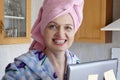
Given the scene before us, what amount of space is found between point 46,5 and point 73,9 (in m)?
0.12

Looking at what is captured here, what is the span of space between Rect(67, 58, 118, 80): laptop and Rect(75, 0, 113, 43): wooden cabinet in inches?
53.3

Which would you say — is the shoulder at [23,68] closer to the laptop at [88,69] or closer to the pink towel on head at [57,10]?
the pink towel on head at [57,10]

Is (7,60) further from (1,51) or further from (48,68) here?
(48,68)

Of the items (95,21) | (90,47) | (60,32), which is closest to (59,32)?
(60,32)

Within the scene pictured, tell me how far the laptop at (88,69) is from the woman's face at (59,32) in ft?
0.58

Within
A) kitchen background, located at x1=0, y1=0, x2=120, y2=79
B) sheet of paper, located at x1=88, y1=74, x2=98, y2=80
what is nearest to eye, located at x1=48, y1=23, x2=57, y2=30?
sheet of paper, located at x1=88, y1=74, x2=98, y2=80

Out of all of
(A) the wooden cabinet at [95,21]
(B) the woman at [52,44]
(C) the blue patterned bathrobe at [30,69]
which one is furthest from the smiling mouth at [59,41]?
(A) the wooden cabinet at [95,21]

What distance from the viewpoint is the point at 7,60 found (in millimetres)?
2082

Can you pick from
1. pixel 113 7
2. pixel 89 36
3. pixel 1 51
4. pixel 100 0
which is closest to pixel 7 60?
pixel 1 51

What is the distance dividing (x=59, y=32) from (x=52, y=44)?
6cm

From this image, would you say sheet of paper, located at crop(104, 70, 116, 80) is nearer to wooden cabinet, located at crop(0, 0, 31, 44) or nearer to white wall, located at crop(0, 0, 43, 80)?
wooden cabinet, located at crop(0, 0, 31, 44)

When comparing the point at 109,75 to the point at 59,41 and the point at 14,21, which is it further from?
the point at 14,21

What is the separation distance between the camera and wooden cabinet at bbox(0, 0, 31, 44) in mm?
1822

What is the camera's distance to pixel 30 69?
1.03 m
